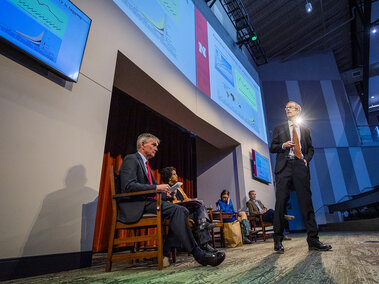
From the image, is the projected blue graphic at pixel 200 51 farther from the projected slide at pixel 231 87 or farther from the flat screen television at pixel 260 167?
the flat screen television at pixel 260 167

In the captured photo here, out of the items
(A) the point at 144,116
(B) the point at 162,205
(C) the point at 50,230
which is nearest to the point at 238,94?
(A) the point at 144,116

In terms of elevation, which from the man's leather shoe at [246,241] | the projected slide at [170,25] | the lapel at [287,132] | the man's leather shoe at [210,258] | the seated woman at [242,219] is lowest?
the man's leather shoe at [246,241]

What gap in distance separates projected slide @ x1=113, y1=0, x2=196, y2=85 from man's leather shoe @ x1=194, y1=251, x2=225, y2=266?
8.04ft

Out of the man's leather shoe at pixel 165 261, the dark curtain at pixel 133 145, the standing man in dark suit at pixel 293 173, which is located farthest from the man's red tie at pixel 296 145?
the dark curtain at pixel 133 145

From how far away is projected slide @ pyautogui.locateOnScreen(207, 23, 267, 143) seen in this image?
4.16 metres

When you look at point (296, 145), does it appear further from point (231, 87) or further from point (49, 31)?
point (231, 87)

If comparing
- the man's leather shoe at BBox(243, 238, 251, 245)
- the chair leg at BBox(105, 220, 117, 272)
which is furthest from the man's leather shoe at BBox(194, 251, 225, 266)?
the man's leather shoe at BBox(243, 238, 251, 245)

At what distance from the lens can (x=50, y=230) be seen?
1.40 meters

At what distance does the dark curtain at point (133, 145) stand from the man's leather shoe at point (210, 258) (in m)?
2.23

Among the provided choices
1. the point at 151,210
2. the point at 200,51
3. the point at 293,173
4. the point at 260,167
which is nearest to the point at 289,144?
the point at 293,173

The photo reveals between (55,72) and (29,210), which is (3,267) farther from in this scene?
(55,72)

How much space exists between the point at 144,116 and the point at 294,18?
677cm

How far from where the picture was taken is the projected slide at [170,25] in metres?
2.60

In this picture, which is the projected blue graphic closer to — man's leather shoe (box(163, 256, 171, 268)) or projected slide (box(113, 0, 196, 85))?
projected slide (box(113, 0, 196, 85))
